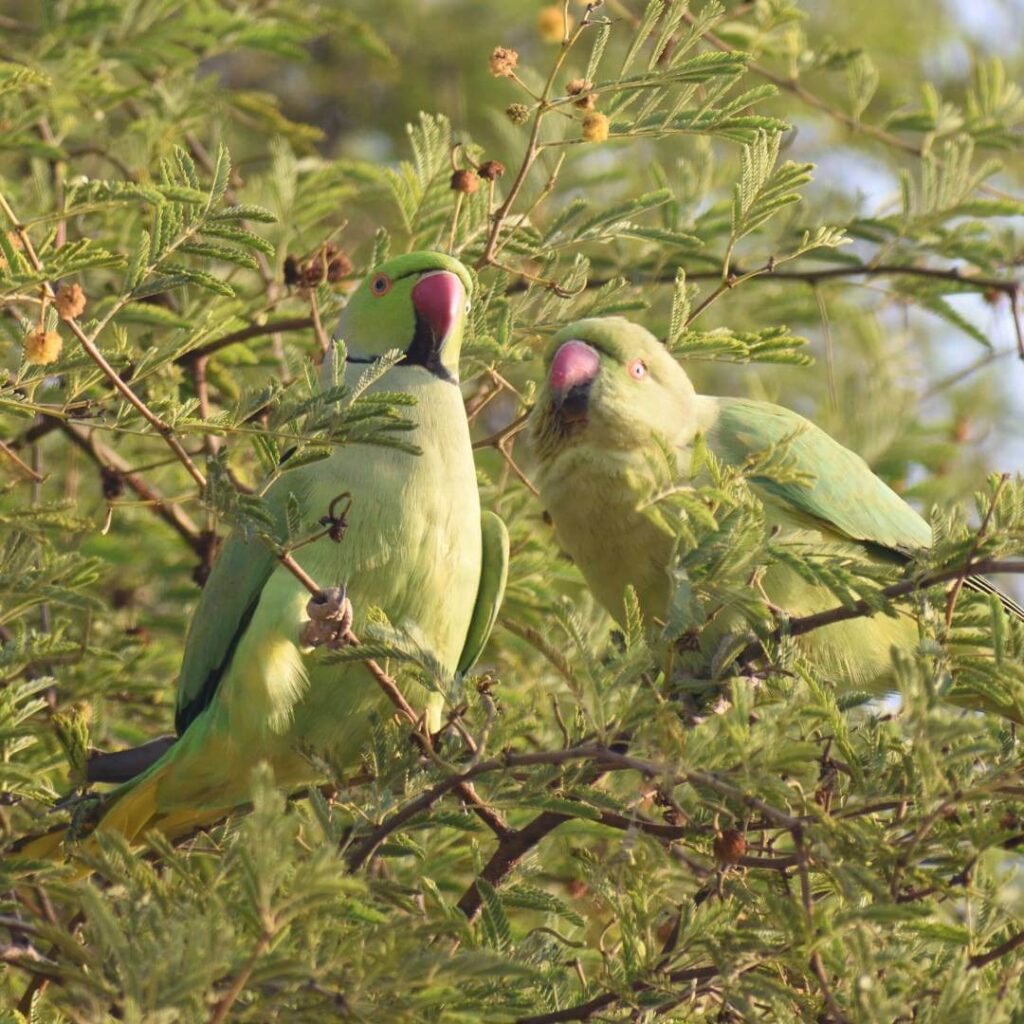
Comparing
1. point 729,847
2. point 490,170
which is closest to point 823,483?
point 490,170

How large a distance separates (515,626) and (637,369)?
0.90 metres

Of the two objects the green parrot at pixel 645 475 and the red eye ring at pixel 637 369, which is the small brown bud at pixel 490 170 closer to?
the green parrot at pixel 645 475

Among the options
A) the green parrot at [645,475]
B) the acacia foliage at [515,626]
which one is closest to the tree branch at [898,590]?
the acacia foliage at [515,626]

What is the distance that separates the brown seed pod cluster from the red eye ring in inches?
31.5

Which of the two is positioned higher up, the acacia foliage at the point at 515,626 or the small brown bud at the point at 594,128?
the small brown bud at the point at 594,128

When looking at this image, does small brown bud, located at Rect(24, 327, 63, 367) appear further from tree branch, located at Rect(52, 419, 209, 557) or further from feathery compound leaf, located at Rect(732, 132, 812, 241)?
feathery compound leaf, located at Rect(732, 132, 812, 241)

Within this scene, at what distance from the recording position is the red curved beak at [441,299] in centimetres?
358

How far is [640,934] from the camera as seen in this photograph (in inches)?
106

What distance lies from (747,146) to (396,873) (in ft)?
6.24

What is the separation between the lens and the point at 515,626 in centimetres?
323

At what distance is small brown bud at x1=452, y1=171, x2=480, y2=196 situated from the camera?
133 inches

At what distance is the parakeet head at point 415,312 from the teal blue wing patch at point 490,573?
0.39m

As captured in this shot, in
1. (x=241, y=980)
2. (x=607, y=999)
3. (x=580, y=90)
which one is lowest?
(x=607, y=999)

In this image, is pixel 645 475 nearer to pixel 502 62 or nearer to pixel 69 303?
pixel 502 62
